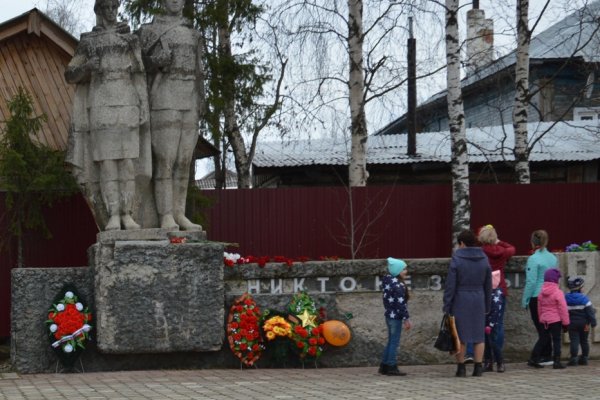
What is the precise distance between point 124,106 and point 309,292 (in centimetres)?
291

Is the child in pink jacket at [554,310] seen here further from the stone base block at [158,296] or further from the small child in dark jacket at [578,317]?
the stone base block at [158,296]

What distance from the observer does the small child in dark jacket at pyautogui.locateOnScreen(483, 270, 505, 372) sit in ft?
37.6

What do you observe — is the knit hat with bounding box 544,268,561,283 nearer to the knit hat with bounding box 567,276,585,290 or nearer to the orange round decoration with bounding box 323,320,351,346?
the knit hat with bounding box 567,276,585,290

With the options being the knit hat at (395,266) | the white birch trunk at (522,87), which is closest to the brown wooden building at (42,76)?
the white birch trunk at (522,87)

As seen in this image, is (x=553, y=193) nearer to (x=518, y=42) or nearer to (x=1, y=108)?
(x=518, y=42)

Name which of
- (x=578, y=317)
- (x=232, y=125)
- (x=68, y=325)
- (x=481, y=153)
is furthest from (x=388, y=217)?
(x=68, y=325)

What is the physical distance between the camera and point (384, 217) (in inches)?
664

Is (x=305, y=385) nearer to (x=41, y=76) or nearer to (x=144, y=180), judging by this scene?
(x=144, y=180)

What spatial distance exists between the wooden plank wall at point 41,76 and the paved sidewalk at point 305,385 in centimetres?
694

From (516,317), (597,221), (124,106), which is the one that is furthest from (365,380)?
(597,221)

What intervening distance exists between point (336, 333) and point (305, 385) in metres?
1.91

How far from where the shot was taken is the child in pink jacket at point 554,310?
38.6ft

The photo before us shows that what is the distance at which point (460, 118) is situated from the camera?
16609mm

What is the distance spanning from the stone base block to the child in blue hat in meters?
1.79
